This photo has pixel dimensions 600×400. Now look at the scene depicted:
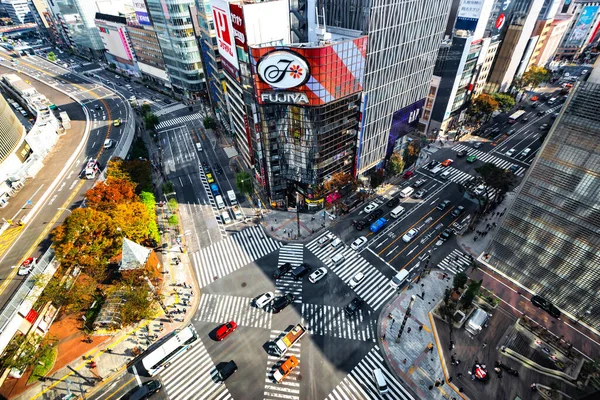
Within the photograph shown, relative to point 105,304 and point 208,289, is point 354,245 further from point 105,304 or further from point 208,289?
point 105,304

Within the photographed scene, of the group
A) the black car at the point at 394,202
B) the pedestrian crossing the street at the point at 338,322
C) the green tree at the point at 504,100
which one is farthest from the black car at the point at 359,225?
the green tree at the point at 504,100

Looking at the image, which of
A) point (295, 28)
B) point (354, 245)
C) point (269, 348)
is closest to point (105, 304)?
point (269, 348)

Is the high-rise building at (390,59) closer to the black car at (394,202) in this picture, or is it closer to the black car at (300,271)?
the black car at (394,202)

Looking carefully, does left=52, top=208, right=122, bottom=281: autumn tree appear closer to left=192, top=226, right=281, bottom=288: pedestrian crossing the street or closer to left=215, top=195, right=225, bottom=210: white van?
left=192, top=226, right=281, bottom=288: pedestrian crossing the street

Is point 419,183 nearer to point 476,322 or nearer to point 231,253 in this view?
point 476,322

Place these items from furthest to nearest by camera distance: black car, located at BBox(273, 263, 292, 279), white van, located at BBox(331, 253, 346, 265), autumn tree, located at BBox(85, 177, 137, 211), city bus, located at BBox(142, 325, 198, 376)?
white van, located at BBox(331, 253, 346, 265), black car, located at BBox(273, 263, 292, 279), autumn tree, located at BBox(85, 177, 137, 211), city bus, located at BBox(142, 325, 198, 376)

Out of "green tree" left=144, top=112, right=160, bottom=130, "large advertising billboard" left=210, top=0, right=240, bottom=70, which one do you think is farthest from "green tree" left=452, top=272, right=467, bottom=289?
Result: "green tree" left=144, top=112, right=160, bottom=130
